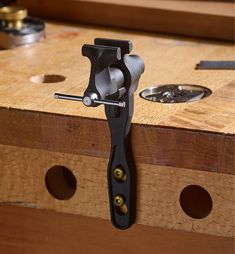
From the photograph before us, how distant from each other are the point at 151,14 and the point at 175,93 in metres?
0.36

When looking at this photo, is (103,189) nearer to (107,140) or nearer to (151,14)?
(107,140)

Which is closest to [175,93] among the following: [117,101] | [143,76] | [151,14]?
[143,76]

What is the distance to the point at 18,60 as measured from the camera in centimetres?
113

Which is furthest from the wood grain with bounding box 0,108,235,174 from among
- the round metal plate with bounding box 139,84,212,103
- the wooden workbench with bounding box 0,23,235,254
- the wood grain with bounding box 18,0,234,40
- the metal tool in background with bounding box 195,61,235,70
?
the wood grain with bounding box 18,0,234,40

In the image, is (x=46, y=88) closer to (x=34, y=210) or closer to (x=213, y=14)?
(x=34, y=210)

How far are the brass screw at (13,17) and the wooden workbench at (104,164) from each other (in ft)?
0.71

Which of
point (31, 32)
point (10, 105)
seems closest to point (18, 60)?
point (31, 32)

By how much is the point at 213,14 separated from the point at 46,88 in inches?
15.1

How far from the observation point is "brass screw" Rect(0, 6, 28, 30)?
4.01 ft

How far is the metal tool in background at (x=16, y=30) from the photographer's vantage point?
1.20 m

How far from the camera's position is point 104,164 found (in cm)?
88

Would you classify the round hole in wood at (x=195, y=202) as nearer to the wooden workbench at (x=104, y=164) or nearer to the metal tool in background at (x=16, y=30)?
the wooden workbench at (x=104, y=164)

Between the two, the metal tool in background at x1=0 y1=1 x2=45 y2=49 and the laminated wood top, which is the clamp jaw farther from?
the metal tool in background at x1=0 y1=1 x2=45 y2=49

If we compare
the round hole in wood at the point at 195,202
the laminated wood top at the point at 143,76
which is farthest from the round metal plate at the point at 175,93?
the round hole in wood at the point at 195,202
